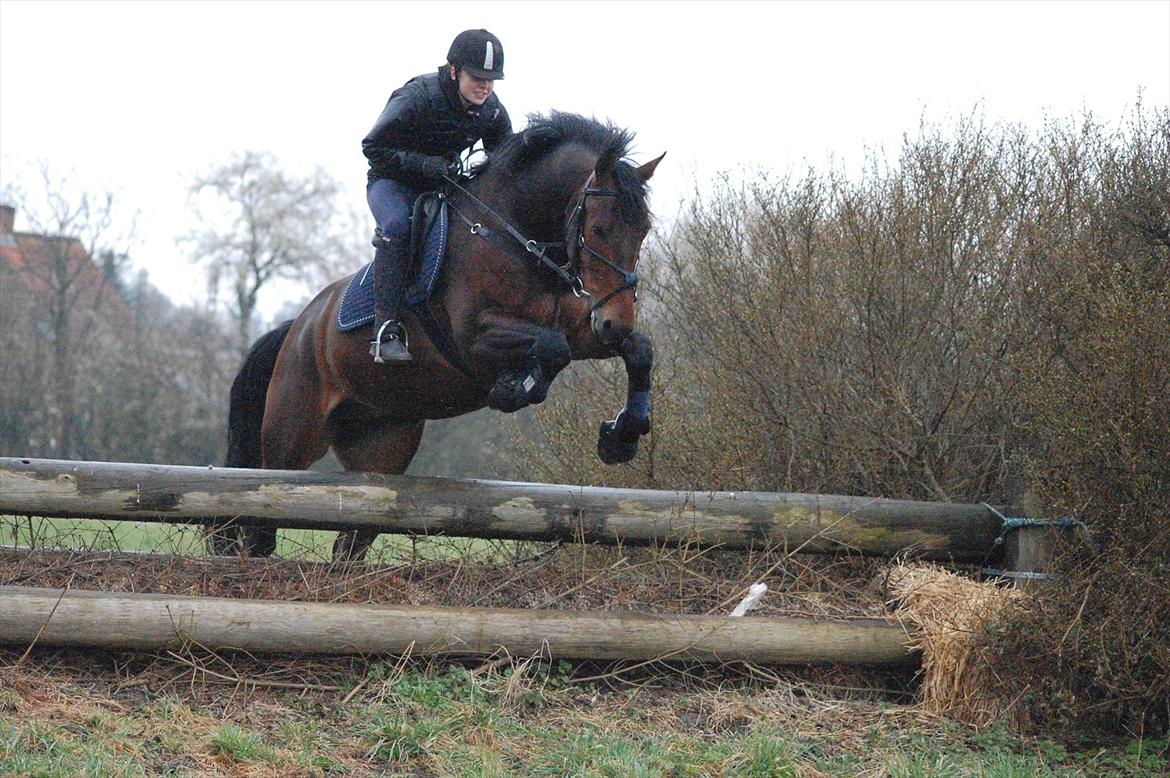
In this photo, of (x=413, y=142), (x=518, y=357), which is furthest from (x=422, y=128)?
(x=518, y=357)

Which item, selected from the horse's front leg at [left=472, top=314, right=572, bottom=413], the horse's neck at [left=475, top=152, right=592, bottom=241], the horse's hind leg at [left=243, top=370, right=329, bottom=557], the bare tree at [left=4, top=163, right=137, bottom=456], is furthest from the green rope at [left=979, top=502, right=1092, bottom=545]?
the bare tree at [left=4, top=163, right=137, bottom=456]

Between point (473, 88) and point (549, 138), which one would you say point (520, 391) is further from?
point (473, 88)

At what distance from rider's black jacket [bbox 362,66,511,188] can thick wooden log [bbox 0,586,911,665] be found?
2.32m

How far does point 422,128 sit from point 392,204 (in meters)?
0.44

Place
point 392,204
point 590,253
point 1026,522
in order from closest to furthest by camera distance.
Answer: point 590,253 < point 1026,522 < point 392,204

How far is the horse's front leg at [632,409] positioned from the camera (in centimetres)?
559

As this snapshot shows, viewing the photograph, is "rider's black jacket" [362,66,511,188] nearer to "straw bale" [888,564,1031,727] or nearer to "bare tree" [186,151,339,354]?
"straw bale" [888,564,1031,727]

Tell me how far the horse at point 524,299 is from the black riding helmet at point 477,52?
354 mm

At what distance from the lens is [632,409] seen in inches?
222

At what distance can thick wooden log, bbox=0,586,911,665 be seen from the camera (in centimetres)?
452

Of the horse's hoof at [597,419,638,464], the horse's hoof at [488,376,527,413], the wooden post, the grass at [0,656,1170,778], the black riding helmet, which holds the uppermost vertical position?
the black riding helmet

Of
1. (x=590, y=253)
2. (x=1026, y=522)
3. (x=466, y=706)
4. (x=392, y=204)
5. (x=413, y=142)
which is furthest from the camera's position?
(x=413, y=142)

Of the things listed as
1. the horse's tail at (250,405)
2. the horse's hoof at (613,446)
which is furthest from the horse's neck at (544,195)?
the horse's tail at (250,405)

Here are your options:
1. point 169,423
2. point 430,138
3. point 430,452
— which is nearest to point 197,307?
point 169,423
